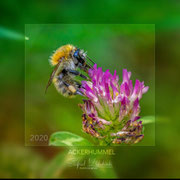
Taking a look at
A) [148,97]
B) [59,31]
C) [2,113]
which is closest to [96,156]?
[148,97]

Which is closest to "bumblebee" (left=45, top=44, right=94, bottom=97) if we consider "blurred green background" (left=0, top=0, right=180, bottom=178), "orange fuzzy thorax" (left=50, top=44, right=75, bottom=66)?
"orange fuzzy thorax" (left=50, top=44, right=75, bottom=66)

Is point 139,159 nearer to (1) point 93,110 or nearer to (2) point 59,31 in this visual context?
(1) point 93,110

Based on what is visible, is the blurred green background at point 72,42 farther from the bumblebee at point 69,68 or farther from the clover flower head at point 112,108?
the clover flower head at point 112,108

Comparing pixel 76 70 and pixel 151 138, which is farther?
pixel 151 138

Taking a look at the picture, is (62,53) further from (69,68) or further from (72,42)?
(72,42)

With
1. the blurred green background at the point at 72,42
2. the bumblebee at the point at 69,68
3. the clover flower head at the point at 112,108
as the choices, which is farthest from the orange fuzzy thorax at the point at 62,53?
the blurred green background at the point at 72,42

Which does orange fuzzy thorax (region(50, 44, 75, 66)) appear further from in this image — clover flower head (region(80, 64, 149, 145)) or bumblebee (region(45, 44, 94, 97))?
clover flower head (region(80, 64, 149, 145))
